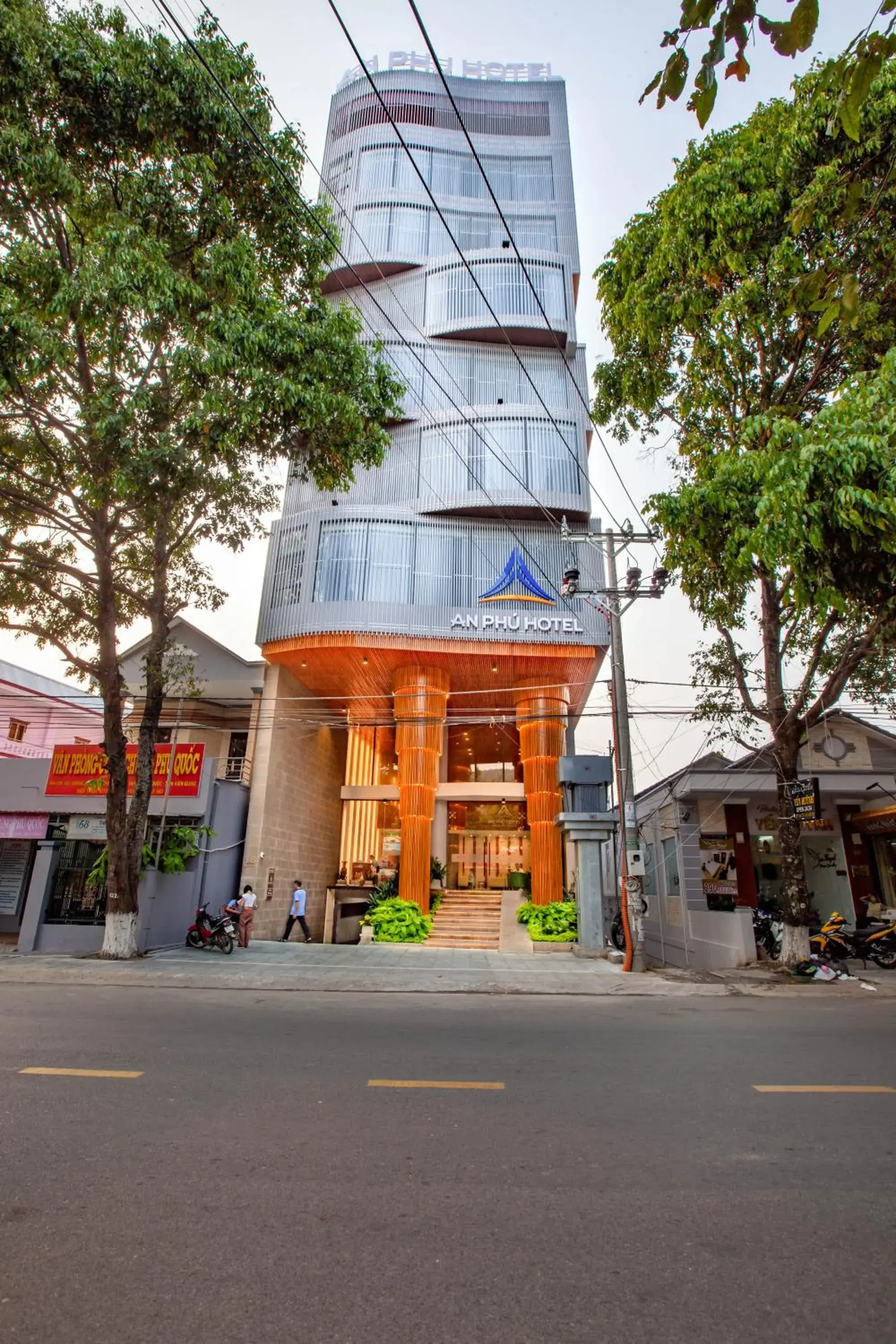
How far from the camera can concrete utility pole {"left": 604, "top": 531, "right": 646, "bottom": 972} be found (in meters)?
13.9

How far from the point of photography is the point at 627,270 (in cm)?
1238

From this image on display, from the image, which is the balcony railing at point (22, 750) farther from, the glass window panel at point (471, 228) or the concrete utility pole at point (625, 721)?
the glass window panel at point (471, 228)

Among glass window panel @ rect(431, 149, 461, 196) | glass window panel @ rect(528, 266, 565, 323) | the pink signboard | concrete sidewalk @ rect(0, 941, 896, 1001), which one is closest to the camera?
concrete sidewalk @ rect(0, 941, 896, 1001)

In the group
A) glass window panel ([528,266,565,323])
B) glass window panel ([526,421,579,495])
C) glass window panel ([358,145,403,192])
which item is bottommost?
glass window panel ([526,421,579,495])

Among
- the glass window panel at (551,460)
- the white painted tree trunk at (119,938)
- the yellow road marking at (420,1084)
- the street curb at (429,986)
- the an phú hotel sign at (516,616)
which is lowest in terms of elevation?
the street curb at (429,986)

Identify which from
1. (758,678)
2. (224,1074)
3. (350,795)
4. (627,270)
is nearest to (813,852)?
(758,678)

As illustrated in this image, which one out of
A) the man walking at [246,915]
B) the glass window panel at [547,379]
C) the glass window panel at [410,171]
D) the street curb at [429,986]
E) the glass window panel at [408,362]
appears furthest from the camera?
the glass window panel at [410,171]

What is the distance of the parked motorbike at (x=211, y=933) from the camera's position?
52.4ft

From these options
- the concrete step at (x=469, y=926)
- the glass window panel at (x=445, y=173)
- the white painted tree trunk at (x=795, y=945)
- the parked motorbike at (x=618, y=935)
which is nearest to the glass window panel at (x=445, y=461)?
the glass window panel at (x=445, y=173)

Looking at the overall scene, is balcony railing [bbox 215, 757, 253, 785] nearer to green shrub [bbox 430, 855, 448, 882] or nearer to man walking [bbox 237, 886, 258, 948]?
man walking [bbox 237, 886, 258, 948]

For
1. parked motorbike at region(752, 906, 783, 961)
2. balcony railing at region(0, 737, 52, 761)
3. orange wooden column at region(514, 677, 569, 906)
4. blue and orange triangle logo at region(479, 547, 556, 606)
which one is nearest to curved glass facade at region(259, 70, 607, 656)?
blue and orange triangle logo at region(479, 547, 556, 606)

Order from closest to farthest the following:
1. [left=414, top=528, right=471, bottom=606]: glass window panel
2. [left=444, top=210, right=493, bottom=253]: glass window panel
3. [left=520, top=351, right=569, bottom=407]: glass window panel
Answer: [left=414, top=528, right=471, bottom=606]: glass window panel
[left=520, top=351, right=569, bottom=407]: glass window panel
[left=444, top=210, right=493, bottom=253]: glass window panel

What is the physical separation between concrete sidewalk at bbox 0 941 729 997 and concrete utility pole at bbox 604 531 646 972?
1.01m

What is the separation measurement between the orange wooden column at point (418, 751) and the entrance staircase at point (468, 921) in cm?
95
